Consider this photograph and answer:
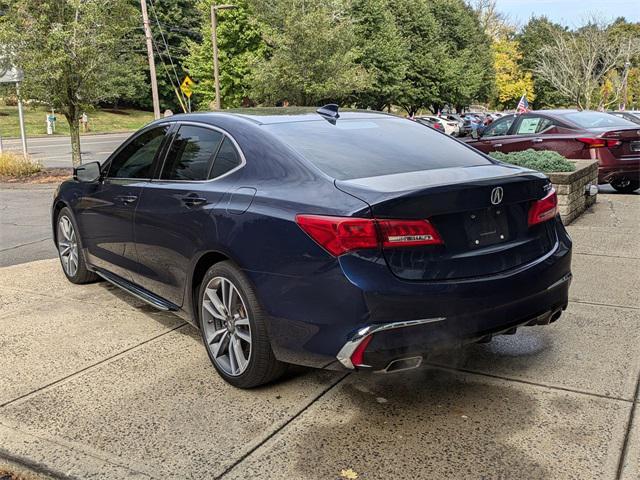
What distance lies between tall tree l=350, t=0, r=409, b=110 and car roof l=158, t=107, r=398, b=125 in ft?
126

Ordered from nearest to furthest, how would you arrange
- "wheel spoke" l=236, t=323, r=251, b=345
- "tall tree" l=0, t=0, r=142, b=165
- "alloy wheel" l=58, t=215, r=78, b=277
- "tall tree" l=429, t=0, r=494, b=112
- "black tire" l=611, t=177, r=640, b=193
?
1. "wheel spoke" l=236, t=323, r=251, b=345
2. "alloy wheel" l=58, t=215, r=78, b=277
3. "black tire" l=611, t=177, r=640, b=193
4. "tall tree" l=0, t=0, r=142, b=165
5. "tall tree" l=429, t=0, r=494, b=112

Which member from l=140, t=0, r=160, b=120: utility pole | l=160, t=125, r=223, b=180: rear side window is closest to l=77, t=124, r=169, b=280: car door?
l=160, t=125, r=223, b=180: rear side window

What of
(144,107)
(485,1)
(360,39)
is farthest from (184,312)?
(485,1)

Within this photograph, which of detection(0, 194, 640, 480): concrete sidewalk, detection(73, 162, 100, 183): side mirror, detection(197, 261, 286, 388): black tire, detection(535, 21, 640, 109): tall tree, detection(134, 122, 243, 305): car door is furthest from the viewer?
detection(535, 21, 640, 109): tall tree

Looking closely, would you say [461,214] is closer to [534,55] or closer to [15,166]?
[15,166]

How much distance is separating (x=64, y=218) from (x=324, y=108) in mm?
2932

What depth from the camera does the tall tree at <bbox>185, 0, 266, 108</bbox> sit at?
137 feet

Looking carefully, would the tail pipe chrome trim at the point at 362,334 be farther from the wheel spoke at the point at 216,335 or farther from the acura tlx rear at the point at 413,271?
the wheel spoke at the point at 216,335

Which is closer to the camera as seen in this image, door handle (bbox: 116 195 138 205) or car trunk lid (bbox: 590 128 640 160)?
door handle (bbox: 116 195 138 205)

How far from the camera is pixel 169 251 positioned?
13.4 feet

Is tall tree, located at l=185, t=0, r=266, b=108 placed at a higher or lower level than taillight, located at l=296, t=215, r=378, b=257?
higher

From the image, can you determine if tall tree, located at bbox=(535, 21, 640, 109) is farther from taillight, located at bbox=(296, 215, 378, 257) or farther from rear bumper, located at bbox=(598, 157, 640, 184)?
taillight, located at bbox=(296, 215, 378, 257)

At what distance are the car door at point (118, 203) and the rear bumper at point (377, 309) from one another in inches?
66.5

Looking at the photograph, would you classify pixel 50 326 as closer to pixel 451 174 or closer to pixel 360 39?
pixel 451 174
